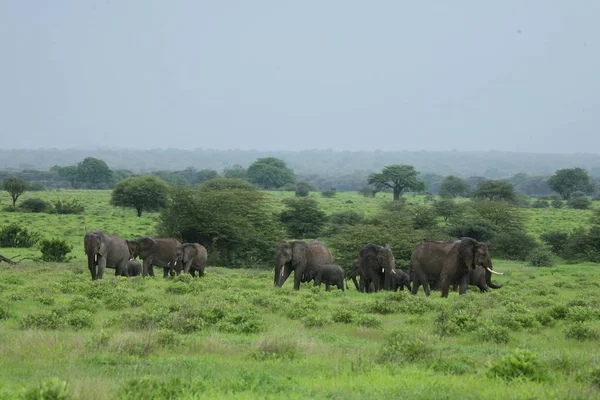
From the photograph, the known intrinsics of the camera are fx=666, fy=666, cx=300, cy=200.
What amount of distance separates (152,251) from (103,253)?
4137 mm

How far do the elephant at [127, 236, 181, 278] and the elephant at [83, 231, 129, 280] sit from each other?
4.84ft

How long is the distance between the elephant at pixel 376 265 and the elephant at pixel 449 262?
1079mm

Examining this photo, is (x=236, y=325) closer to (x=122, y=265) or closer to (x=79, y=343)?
(x=79, y=343)

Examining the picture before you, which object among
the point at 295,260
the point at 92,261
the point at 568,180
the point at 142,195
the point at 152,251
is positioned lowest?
the point at 142,195

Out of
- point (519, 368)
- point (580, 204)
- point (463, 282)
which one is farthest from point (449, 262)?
point (580, 204)

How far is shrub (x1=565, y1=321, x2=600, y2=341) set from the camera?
45.4ft

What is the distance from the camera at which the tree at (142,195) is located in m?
78.7

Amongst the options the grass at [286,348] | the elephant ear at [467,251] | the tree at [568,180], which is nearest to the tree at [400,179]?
the tree at [568,180]

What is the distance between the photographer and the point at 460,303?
18062 millimetres

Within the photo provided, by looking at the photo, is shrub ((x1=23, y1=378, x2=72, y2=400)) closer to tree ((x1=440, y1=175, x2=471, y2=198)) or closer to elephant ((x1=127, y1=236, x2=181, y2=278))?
elephant ((x1=127, y1=236, x2=181, y2=278))

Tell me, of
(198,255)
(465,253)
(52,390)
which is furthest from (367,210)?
(52,390)

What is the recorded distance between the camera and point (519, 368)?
9.47 metres

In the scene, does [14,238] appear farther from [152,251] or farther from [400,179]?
[400,179]

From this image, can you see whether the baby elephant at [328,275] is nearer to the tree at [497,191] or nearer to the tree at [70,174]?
the tree at [497,191]
